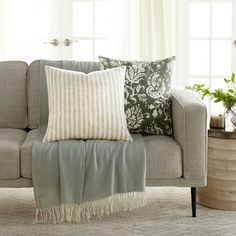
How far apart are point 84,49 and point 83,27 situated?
186 millimetres

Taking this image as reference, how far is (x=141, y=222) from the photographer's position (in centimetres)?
356

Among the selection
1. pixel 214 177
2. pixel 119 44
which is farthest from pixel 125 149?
pixel 119 44

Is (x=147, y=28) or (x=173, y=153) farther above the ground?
(x=147, y=28)

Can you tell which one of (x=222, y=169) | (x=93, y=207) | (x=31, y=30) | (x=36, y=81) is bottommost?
(x=93, y=207)

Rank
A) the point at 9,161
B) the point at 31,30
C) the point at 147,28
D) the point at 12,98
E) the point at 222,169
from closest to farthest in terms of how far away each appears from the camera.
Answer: the point at 9,161 < the point at 222,169 < the point at 12,98 < the point at 147,28 < the point at 31,30

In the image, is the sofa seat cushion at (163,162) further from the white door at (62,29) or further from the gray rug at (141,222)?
the white door at (62,29)

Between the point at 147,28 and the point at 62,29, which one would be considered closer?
the point at 147,28

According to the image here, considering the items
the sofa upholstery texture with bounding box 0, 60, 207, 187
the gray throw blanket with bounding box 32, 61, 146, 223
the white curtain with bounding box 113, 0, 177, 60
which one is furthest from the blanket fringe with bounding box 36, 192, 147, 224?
the white curtain with bounding box 113, 0, 177, 60

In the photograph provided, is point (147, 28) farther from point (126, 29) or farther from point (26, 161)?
point (26, 161)

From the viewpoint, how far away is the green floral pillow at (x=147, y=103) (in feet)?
12.4

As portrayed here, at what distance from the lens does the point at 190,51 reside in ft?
17.3

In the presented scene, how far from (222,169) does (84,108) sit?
92cm

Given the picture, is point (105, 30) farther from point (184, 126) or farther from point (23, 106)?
point (184, 126)

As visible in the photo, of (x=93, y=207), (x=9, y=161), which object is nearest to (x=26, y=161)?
(x=9, y=161)
